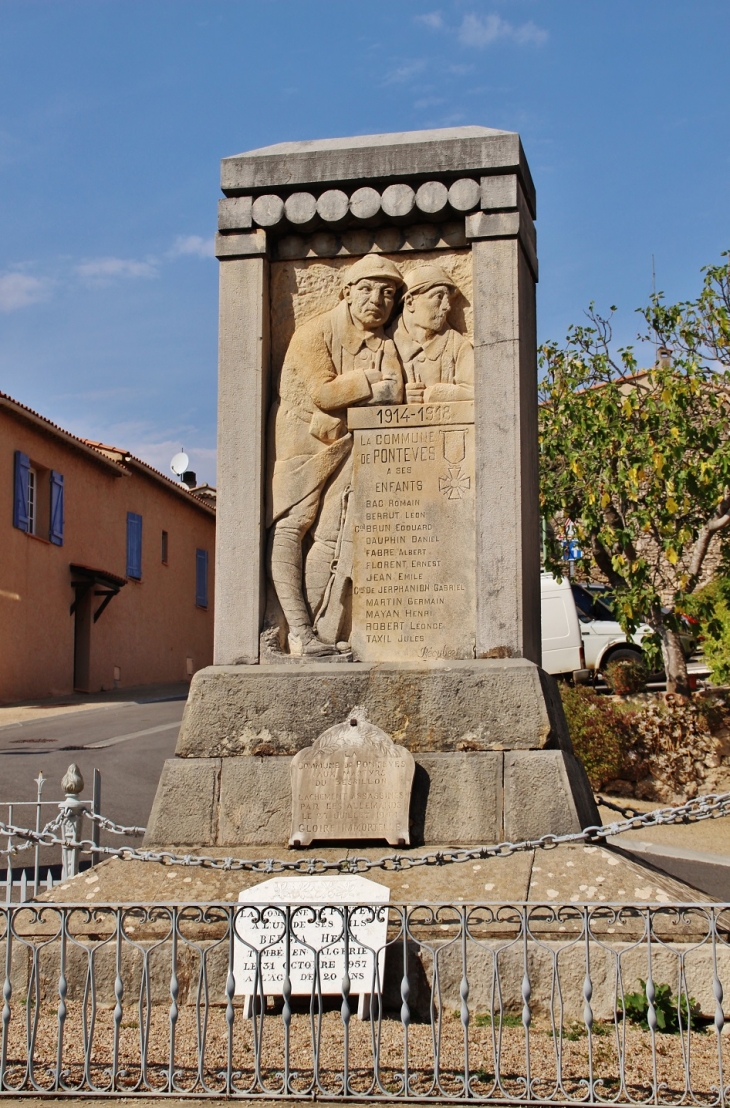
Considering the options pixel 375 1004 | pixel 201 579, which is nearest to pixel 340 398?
pixel 375 1004

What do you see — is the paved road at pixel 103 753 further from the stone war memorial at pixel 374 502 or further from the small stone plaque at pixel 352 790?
the small stone plaque at pixel 352 790

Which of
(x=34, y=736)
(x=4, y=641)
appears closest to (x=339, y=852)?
(x=34, y=736)

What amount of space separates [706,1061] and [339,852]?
1.98m

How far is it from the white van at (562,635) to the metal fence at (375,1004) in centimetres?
1456

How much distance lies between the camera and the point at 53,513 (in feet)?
84.5

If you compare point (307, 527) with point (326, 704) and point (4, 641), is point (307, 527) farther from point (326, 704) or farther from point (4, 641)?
point (4, 641)

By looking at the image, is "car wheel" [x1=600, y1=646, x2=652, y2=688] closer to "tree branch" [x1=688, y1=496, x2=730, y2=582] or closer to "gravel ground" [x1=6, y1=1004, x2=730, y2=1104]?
"tree branch" [x1=688, y1=496, x2=730, y2=582]

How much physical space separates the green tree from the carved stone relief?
29.4ft

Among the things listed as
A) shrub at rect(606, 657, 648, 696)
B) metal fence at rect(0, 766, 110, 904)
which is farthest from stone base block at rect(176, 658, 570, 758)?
shrub at rect(606, 657, 648, 696)

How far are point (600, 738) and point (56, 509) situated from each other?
14.9 meters

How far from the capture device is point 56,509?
25.9 m

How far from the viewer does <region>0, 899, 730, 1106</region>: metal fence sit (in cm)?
427

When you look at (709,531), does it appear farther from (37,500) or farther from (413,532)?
(37,500)

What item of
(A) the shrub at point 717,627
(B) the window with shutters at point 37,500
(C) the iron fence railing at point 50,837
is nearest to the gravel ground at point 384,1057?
(C) the iron fence railing at point 50,837
